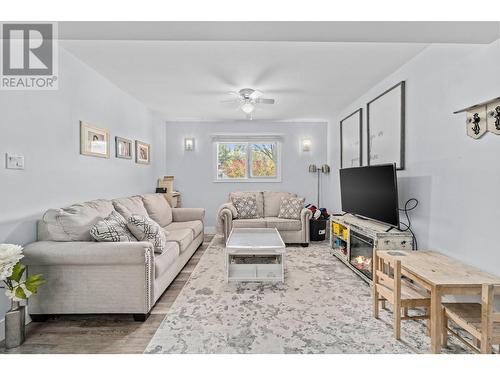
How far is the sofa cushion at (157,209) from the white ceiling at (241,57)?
1601mm

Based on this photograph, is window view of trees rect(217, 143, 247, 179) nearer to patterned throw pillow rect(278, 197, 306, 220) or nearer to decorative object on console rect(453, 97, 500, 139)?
patterned throw pillow rect(278, 197, 306, 220)

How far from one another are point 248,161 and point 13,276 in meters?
4.42

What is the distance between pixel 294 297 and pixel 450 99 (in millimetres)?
2309

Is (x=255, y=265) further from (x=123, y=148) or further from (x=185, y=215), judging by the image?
(x=123, y=148)

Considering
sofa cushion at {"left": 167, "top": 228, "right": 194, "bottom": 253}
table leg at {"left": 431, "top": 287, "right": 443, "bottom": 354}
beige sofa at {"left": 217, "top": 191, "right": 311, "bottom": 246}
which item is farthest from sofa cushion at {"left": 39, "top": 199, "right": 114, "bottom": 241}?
table leg at {"left": 431, "top": 287, "right": 443, "bottom": 354}

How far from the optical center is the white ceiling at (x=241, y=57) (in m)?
1.63

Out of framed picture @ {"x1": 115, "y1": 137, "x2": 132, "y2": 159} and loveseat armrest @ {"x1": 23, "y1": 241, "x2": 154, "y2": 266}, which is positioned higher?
framed picture @ {"x1": 115, "y1": 137, "x2": 132, "y2": 159}

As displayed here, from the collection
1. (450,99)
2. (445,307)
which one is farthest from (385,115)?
(445,307)

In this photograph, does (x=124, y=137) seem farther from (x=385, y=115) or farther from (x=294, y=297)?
(x=385, y=115)

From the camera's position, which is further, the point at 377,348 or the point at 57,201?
the point at 57,201

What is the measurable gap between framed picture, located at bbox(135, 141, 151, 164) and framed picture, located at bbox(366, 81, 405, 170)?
144 inches

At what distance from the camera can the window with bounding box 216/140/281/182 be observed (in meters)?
5.71

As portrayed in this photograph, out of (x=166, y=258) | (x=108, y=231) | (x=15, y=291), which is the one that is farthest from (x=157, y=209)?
(x=15, y=291)

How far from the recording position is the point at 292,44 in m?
2.44
